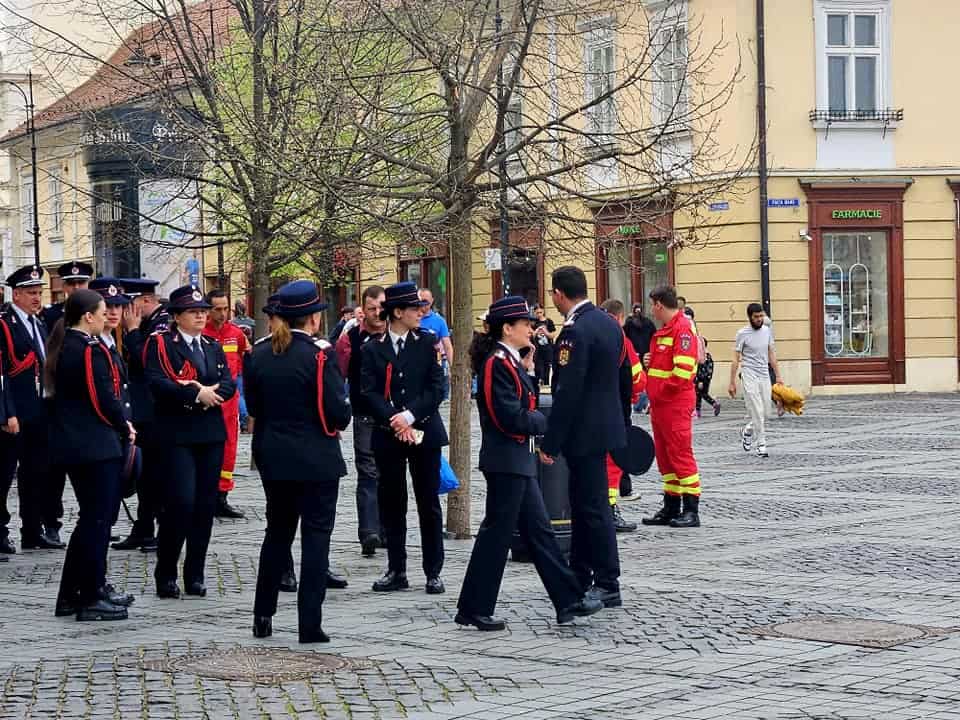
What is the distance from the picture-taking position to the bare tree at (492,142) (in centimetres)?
1290

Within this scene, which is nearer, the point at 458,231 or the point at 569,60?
the point at 458,231

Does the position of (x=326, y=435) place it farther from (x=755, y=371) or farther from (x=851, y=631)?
(x=755, y=371)

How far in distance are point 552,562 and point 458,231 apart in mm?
4181

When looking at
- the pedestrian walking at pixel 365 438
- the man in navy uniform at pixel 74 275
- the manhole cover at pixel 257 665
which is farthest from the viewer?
the man in navy uniform at pixel 74 275

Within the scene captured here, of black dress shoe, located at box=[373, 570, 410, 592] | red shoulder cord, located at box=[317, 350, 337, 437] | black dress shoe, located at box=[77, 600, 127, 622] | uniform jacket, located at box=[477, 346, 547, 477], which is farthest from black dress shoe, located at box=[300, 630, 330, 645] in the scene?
black dress shoe, located at box=[373, 570, 410, 592]

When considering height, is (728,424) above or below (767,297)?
below

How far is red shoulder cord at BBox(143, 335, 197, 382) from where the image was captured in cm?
1102

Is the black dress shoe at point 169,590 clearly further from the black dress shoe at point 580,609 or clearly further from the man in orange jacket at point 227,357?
the man in orange jacket at point 227,357

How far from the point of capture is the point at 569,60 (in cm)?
1518

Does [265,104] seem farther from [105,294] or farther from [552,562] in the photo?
[552,562]

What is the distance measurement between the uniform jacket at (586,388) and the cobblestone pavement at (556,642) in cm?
96

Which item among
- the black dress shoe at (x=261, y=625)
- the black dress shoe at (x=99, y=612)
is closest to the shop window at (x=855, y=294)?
the black dress shoe at (x=99, y=612)

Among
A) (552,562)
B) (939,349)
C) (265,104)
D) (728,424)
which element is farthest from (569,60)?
(939,349)

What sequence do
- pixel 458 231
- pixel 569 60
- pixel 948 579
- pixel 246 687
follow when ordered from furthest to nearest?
pixel 569 60
pixel 458 231
pixel 948 579
pixel 246 687
